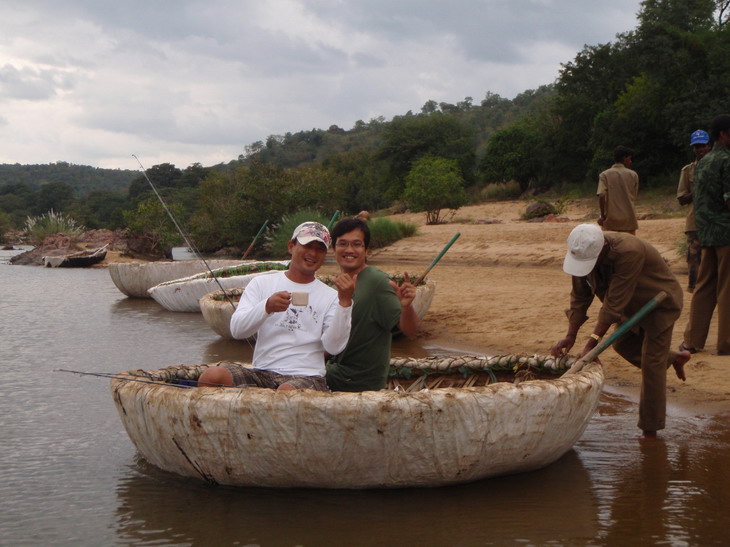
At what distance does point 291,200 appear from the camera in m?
23.3

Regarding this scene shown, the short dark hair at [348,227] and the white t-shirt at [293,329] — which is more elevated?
the short dark hair at [348,227]

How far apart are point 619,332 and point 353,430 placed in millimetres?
1650

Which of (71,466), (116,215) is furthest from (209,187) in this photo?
(71,466)

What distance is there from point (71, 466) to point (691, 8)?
29213mm

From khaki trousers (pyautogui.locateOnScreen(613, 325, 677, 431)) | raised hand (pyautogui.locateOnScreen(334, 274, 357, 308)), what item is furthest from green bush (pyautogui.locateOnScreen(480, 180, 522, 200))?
raised hand (pyautogui.locateOnScreen(334, 274, 357, 308))

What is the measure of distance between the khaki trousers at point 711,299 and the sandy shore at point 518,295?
0.47 feet

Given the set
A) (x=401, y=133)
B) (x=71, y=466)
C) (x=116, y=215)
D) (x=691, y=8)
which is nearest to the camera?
(x=71, y=466)

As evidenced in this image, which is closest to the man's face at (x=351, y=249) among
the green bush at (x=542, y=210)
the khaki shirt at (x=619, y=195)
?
the khaki shirt at (x=619, y=195)

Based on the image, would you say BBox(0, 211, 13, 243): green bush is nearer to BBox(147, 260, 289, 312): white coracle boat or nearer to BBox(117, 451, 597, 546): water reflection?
BBox(147, 260, 289, 312): white coracle boat

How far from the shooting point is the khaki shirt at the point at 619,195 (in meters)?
8.43

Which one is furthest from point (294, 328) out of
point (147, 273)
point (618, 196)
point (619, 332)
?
point (147, 273)

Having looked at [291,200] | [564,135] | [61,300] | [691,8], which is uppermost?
[691,8]

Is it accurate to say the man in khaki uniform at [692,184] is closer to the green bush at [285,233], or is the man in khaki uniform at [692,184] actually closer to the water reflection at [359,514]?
the water reflection at [359,514]

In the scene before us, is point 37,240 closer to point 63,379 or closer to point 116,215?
point 116,215
